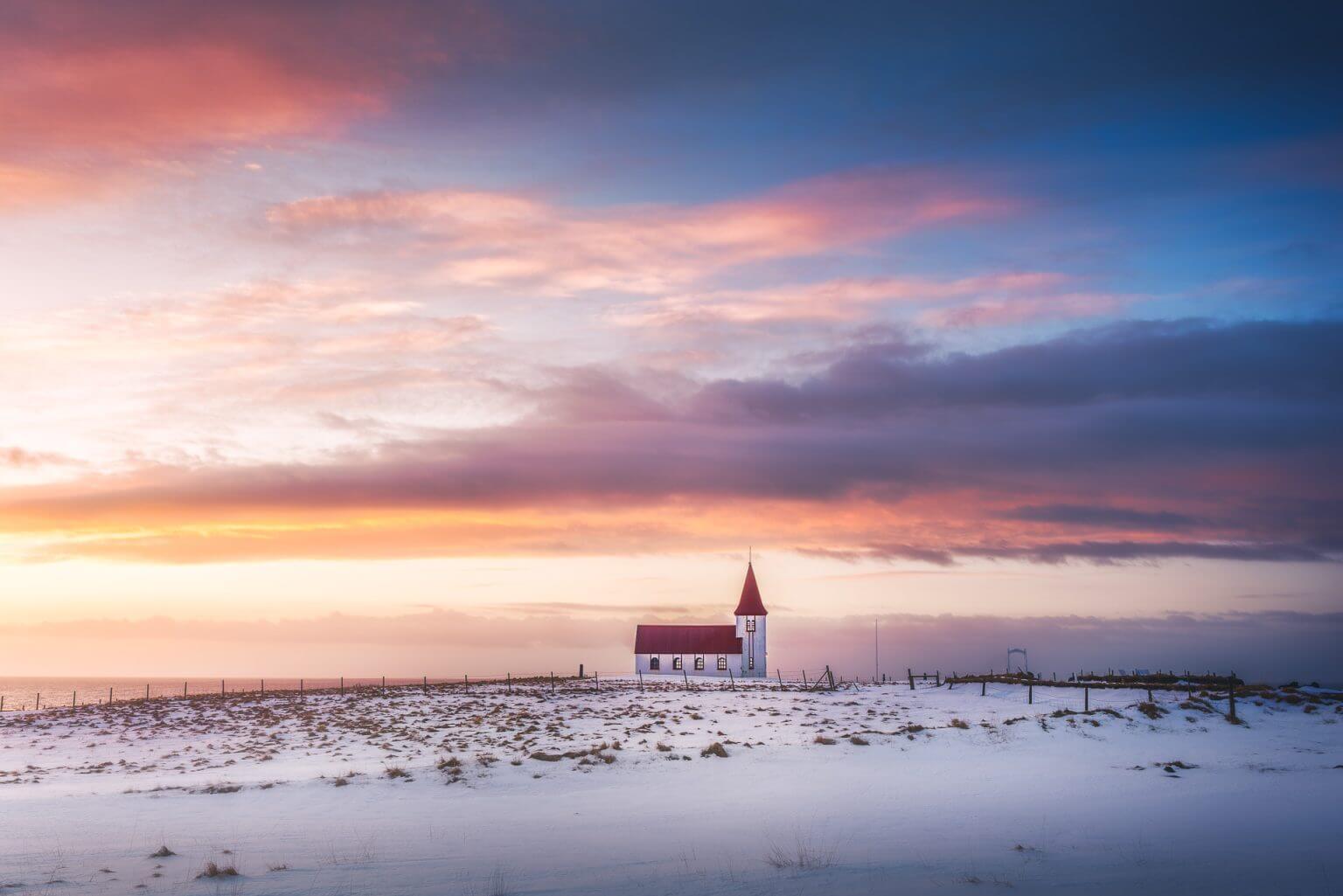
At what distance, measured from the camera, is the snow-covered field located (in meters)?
21.6

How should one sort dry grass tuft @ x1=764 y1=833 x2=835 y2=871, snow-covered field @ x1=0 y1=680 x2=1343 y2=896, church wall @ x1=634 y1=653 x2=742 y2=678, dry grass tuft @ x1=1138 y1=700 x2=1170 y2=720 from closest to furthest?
snow-covered field @ x1=0 y1=680 x2=1343 y2=896 → dry grass tuft @ x1=764 y1=833 x2=835 y2=871 → dry grass tuft @ x1=1138 y1=700 x2=1170 y2=720 → church wall @ x1=634 y1=653 x2=742 y2=678

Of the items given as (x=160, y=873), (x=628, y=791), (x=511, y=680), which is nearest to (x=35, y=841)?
(x=160, y=873)

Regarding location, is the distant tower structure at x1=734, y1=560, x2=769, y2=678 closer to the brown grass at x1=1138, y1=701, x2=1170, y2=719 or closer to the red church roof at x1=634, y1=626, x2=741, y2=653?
the red church roof at x1=634, y1=626, x2=741, y2=653

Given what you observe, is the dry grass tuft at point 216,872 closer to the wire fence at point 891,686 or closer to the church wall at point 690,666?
the wire fence at point 891,686

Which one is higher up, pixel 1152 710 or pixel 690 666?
pixel 1152 710

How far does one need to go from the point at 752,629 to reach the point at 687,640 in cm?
656

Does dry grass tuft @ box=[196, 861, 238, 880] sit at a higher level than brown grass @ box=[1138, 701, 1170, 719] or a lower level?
higher

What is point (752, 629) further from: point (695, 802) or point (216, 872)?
point (216, 872)

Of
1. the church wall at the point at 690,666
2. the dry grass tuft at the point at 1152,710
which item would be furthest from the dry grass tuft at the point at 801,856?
the church wall at the point at 690,666

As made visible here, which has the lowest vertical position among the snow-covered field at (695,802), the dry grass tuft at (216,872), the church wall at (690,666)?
the church wall at (690,666)

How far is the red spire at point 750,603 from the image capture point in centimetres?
9738

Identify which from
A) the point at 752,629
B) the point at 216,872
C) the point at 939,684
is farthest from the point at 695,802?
the point at 752,629

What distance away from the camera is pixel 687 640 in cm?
9644

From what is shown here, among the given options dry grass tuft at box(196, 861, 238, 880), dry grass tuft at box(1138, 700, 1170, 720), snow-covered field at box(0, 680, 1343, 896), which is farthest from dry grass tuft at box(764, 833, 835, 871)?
dry grass tuft at box(1138, 700, 1170, 720)
